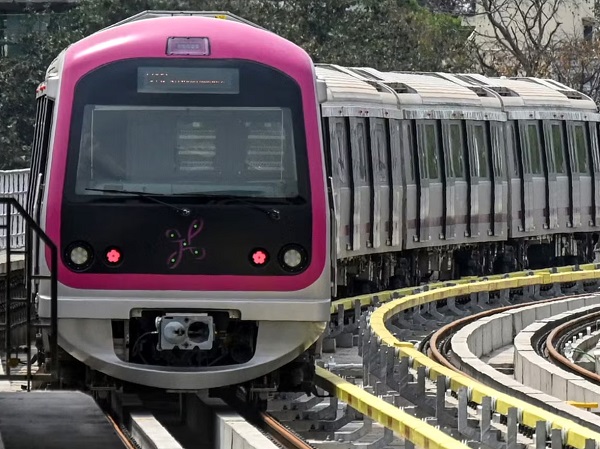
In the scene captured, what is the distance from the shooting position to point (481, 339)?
22.3 meters

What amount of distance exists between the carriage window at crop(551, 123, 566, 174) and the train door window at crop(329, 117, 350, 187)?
992 centimetres

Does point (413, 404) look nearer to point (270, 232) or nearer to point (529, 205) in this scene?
point (270, 232)

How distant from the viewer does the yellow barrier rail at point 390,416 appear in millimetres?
10883

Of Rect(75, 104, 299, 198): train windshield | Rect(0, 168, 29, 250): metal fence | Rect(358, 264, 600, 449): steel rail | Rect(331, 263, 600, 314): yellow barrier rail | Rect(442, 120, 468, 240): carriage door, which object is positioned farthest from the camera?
Rect(442, 120, 468, 240): carriage door

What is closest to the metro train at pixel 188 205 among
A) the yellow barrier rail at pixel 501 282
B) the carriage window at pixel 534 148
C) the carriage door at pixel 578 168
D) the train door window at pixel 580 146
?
the yellow barrier rail at pixel 501 282

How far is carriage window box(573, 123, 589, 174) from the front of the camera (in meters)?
34.5

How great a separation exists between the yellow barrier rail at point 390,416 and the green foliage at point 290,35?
1428 inches

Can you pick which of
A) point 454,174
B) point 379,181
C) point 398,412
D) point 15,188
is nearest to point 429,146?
point 454,174

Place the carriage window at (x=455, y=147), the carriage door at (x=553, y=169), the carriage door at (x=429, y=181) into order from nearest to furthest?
the carriage door at (x=429, y=181), the carriage window at (x=455, y=147), the carriage door at (x=553, y=169)

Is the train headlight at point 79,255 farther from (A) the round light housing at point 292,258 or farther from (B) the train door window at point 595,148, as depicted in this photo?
(B) the train door window at point 595,148

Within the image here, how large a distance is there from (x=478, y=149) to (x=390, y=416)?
1885 cm

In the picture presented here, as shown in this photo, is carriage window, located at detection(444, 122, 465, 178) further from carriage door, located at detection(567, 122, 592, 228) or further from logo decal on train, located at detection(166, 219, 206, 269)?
logo decal on train, located at detection(166, 219, 206, 269)

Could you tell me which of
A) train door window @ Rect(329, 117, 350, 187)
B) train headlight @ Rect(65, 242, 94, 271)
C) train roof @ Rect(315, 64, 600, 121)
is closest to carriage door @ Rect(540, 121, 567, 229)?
train roof @ Rect(315, 64, 600, 121)

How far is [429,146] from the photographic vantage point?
93.6 feet
